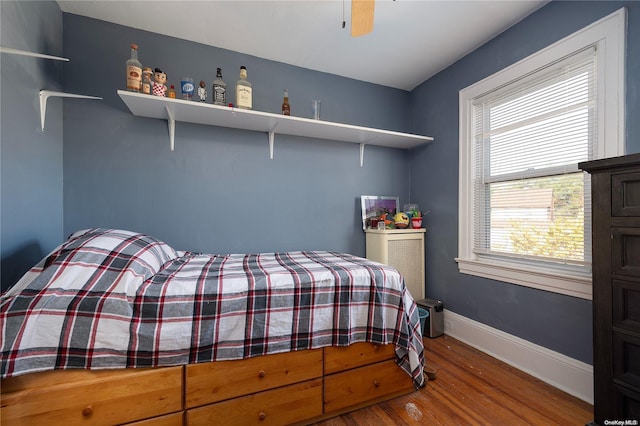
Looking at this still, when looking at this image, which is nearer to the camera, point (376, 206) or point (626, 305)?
point (626, 305)

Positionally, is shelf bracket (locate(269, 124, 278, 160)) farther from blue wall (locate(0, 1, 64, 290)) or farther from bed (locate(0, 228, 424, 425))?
blue wall (locate(0, 1, 64, 290))

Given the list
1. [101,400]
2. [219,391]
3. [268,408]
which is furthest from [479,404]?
[101,400]

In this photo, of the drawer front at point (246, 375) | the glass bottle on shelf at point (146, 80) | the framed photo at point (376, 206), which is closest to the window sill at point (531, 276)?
the framed photo at point (376, 206)

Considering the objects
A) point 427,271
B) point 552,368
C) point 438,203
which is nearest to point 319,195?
point 438,203

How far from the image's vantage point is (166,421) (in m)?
1.14

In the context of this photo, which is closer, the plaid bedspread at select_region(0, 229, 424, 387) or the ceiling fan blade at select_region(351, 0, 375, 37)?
the plaid bedspread at select_region(0, 229, 424, 387)

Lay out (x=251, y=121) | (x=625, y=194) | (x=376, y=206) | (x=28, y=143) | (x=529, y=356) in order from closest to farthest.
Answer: (x=625, y=194)
(x=28, y=143)
(x=529, y=356)
(x=251, y=121)
(x=376, y=206)

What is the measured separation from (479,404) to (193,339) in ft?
Answer: 5.29

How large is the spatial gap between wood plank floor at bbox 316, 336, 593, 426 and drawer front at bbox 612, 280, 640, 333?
724 mm

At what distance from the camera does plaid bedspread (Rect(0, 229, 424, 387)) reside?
1011 millimetres

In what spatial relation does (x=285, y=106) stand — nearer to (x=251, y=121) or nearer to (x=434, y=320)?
(x=251, y=121)

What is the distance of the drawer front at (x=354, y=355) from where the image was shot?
55.3 inches

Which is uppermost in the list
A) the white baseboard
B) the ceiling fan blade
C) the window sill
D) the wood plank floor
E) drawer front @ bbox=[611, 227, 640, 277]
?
the ceiling fan blade

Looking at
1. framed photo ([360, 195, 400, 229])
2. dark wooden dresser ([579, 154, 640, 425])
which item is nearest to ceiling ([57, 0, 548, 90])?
framed photo ([360, 195, 400, 229])
